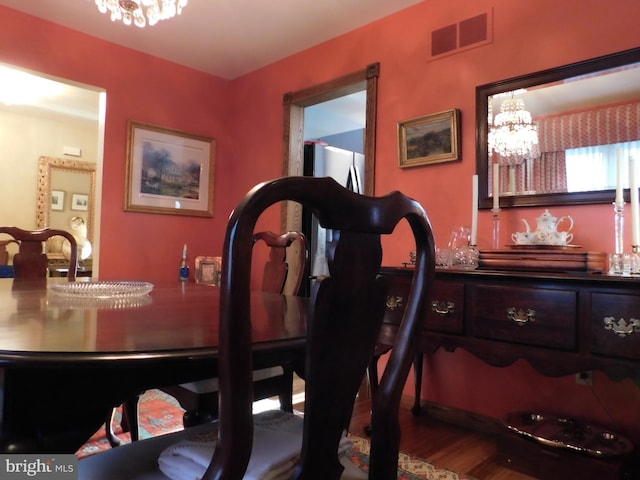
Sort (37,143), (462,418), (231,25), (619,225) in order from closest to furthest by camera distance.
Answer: (619,225) < (462,418) < (231,25) < (37,143)

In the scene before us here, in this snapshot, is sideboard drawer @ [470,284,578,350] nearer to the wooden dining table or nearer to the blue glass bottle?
the wooden dining table

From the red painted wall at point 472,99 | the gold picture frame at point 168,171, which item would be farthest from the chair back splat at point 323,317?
the gold picture frame at point 168,171

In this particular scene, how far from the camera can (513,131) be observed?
2395 millimetres

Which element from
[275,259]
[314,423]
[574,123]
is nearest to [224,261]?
[314,423]

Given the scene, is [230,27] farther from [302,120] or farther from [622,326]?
[622,326]

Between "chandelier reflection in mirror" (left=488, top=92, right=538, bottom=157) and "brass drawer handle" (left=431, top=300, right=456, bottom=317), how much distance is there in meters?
0.93

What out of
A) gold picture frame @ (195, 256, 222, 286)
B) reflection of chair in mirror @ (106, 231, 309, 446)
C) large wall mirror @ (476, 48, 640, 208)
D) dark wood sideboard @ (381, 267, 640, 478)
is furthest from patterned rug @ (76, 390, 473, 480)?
large wall mirror @ (476, 48, 640, 208)

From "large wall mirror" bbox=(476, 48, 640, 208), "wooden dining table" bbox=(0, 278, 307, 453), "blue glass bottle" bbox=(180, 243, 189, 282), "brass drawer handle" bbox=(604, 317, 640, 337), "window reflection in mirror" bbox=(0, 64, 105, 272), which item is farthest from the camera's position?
"window reflection in mirror" bbox=(0, 64, 105, 272)

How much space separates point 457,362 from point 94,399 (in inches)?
84.4

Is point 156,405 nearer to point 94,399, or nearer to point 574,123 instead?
point 94,399

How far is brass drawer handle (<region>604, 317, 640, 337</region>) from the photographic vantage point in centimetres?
152

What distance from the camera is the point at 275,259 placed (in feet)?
6.92

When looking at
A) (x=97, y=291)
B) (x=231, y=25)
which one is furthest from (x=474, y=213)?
(x=231, y=25)

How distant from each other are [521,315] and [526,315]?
0.8 inches
